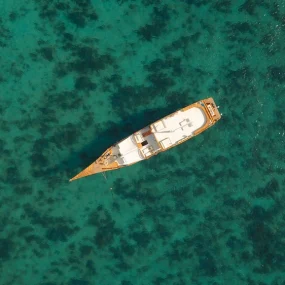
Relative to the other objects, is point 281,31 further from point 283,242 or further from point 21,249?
point 21,249

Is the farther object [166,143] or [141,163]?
[141,163]

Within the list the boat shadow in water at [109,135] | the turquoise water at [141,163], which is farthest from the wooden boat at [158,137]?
the turquoise water at [141,163]

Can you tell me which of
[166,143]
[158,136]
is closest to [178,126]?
[166,143]

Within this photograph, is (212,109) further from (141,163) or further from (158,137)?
(141,163)

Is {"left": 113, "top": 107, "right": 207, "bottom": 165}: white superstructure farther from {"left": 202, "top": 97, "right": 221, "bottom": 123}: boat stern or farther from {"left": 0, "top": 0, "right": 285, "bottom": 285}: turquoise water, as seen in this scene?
{"left": 0, "top": 0, "right": 285, "bottom": 285}: turquoise water

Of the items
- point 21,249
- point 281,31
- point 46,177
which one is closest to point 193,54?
point 281,31

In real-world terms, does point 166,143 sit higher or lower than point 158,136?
lower
